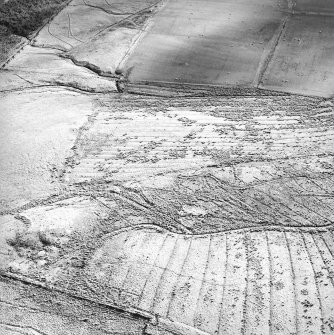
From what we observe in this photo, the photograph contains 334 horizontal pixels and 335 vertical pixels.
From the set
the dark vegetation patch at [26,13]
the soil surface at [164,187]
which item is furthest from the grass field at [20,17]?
the soil surface at [164,187]

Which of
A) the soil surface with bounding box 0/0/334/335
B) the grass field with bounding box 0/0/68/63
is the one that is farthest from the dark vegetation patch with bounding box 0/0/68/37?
the soil surface with bounding box 0/0/334/335

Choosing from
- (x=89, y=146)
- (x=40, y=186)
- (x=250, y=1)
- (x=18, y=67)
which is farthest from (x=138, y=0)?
(x=40, y=186)

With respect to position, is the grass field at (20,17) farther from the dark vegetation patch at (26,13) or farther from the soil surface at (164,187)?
the soil surface at (164,187)

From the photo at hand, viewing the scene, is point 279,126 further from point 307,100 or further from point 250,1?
point 250,1

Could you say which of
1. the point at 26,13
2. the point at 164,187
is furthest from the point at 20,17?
the point at 164,187

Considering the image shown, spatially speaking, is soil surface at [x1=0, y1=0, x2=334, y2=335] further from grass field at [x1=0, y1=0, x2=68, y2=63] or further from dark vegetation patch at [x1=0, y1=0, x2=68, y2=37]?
dark vegetation patch at [x1=0, y1=0, x2=68, y2=37]
